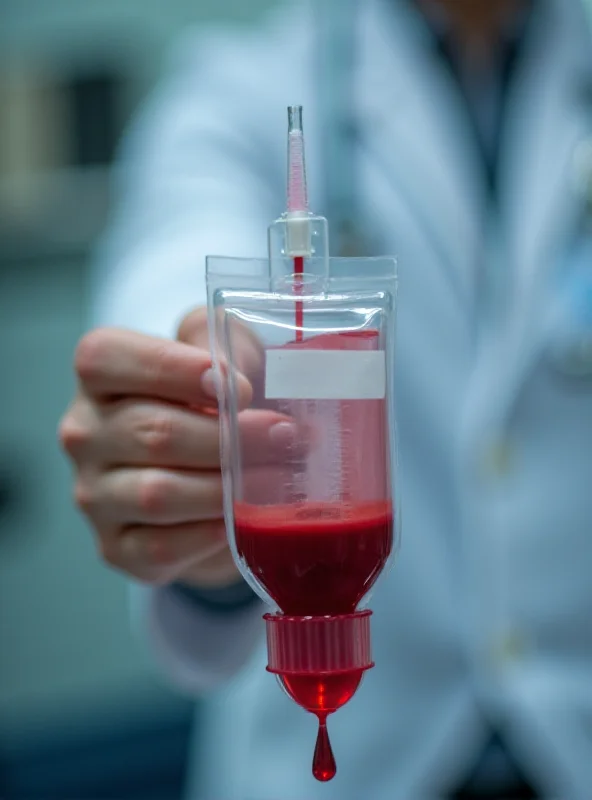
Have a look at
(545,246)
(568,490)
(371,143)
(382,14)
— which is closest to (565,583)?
(568,490)

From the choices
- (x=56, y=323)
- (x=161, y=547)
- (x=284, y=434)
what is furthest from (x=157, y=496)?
(x=56, y=323)

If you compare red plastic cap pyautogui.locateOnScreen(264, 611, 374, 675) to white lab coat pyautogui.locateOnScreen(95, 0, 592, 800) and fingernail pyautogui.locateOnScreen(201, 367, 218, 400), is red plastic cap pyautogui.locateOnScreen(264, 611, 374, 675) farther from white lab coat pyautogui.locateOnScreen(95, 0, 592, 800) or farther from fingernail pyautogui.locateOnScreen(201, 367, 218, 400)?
white lab coat pyautogui.locateOnScreen(95, 0, 592, 800)

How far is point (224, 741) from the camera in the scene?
2.68 ft

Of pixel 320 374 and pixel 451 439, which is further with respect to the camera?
pixel 451 439

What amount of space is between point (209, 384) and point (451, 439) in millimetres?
373

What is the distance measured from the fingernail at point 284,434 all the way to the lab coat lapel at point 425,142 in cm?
47

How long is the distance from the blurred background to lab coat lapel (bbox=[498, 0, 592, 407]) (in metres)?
1.29

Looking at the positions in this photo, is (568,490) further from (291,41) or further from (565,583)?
(291,41)

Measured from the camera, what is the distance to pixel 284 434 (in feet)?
1.23

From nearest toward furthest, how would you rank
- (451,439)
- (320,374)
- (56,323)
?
(320,374)
(451,439)
(56,323)

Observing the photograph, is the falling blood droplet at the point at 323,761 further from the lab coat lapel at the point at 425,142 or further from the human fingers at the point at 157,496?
the lab coat lapel at the point at 425,142

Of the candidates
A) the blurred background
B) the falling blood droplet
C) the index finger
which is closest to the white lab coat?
the index finger

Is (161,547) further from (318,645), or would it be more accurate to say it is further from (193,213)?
(193,213)

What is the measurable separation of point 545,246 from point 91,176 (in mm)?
1390
